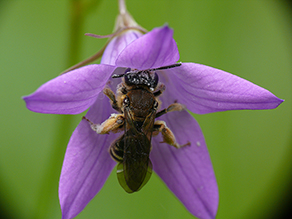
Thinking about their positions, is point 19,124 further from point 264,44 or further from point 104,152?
point 264,44

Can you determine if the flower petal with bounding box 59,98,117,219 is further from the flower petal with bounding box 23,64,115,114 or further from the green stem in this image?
the green stem

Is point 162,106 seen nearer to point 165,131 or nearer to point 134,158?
point 165,131

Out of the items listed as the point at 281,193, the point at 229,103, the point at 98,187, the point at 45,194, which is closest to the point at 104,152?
the point at 98,187

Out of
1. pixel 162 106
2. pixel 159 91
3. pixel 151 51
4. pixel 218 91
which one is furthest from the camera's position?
pixel 162 106

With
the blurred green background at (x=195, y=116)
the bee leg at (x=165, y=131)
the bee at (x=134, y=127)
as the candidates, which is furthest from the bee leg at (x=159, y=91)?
the blurred green background at (x=195, y=116)

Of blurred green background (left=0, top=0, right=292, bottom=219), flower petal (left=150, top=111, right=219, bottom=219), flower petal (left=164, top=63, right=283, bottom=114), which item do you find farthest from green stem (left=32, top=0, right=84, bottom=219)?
flower petal (left=164, top=63, right=283, bottom=114)

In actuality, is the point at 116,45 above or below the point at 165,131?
above

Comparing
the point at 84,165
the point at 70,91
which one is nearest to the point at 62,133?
the point at 84,165

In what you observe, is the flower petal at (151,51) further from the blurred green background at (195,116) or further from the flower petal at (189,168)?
the blurred green background at (195,116)
